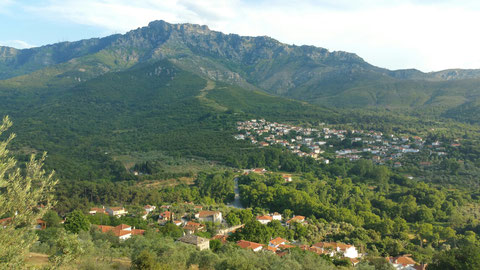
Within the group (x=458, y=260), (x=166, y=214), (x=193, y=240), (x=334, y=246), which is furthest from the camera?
(x=166, y=214)

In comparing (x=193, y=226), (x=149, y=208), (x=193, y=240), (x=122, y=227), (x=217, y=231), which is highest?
(x=193, y=240)

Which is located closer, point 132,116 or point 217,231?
point 217,231

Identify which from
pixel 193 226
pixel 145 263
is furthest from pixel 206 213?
pixel 145 263

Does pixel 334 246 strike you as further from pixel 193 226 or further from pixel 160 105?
pixel 160 105

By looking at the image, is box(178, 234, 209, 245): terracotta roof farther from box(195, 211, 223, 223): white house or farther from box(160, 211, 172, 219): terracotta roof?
box(160, 211, 172, 219): terracotta roof

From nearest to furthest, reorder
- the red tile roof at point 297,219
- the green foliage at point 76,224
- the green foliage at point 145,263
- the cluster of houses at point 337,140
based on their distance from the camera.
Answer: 1. the green foliage at point 145,263
2. the green foliage at point 76,224
3. the red tile roof at point 297,219
4. the cluster of houses at point 337,140

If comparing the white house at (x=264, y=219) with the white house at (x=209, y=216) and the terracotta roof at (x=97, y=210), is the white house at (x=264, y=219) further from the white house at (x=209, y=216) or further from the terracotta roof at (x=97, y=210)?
the terracotta roof at (x=97, y=210)

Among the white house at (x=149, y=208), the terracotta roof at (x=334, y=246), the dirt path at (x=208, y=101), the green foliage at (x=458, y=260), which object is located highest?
the dirt path at (x=208, y=101)

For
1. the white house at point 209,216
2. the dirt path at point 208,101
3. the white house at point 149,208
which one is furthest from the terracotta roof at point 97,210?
the dirt path at point 208,101

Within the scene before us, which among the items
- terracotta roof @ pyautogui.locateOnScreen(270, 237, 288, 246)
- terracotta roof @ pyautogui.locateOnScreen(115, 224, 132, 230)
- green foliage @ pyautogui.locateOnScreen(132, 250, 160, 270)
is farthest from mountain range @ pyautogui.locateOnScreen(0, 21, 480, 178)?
green foliage @ pyautogui.locateOnScreen(132, 250, 160, 270)
